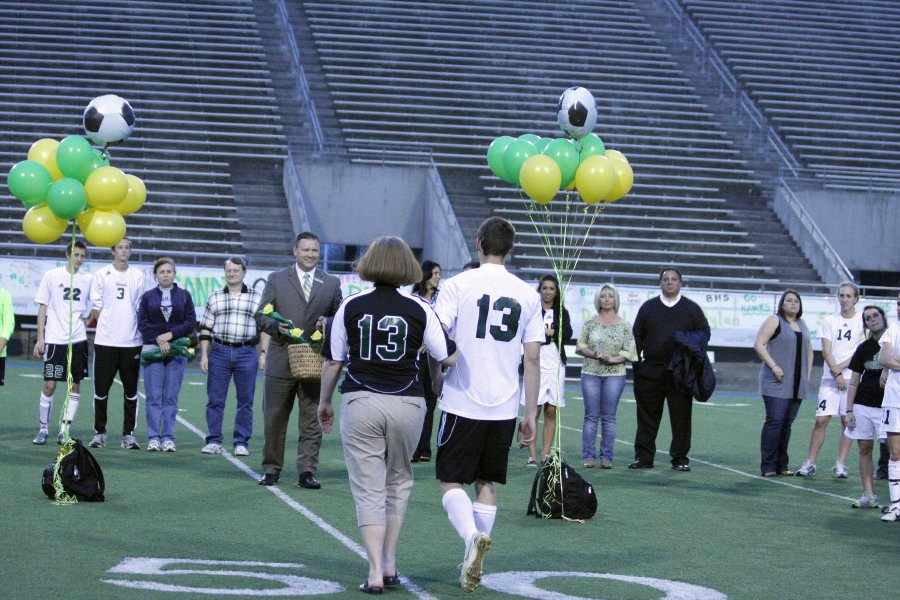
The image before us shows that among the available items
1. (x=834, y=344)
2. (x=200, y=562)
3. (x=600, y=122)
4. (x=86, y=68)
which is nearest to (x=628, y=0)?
(x=600, y=122)

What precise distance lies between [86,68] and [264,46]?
477 centimetres

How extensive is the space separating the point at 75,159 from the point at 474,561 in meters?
5.03

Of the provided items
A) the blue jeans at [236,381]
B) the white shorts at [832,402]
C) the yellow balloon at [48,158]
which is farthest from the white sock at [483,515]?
the white shorts at [832,402]

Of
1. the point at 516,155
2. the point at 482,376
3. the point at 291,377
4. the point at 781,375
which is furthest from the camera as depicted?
the point at 781,375

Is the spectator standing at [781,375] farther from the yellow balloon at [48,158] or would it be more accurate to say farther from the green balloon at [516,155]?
the yellow balloon at [48,158]

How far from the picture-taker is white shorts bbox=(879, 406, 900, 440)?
8.95m

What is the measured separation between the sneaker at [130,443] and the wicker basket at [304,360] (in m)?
2.83

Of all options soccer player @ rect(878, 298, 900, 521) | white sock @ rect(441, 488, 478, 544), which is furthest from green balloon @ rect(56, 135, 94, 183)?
soccer player @ rect(878, 298, 900, 521)

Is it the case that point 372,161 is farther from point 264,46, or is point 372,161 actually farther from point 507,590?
point 507,590

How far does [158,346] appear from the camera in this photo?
11.7m

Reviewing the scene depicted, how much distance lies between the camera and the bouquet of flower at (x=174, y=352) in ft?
38.4

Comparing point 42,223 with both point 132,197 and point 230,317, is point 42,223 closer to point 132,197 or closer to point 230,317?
point 132,197

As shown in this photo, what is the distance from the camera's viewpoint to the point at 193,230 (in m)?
27.3

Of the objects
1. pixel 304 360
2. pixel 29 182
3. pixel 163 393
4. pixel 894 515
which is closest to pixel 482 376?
pixel 304 360
